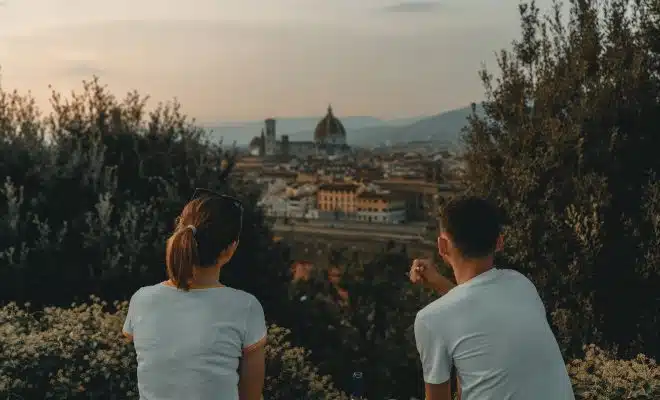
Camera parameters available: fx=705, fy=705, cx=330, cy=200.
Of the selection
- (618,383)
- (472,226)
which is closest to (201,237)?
(472,226)

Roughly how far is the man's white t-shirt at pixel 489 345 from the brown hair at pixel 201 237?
794mm

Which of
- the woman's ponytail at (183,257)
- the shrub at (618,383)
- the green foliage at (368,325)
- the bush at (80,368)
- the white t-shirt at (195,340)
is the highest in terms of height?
the woman's ponytail at (183,257)

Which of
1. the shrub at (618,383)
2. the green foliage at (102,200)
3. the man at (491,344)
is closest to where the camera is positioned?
the man at (491,344)

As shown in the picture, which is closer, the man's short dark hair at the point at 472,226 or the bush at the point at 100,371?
the man's short dark hair at the point at 472,226

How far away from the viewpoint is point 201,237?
2604 mm

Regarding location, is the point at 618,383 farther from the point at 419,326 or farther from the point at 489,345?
the point at 419,326

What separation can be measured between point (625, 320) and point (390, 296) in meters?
3.30

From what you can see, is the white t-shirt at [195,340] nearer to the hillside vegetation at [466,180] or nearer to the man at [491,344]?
the man at [491,344]

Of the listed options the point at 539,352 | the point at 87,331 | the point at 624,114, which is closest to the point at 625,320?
the point at 624,114

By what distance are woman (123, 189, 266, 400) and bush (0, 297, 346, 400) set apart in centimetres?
250

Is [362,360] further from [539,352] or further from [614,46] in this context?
[539,352]

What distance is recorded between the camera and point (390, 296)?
33.9ft

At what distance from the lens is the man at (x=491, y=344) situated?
232cm

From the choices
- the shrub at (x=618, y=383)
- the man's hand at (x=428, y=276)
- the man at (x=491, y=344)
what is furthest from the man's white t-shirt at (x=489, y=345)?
the shrub at (x=618, y=383)
